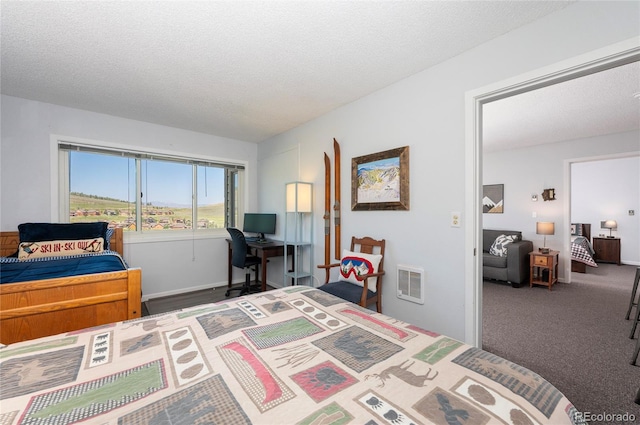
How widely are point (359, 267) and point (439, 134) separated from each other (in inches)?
56.2

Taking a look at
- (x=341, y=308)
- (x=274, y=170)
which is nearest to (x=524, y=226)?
(x=274, y=170)

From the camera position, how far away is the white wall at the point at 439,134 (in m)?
1.61

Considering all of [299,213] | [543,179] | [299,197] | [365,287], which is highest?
[543,179]

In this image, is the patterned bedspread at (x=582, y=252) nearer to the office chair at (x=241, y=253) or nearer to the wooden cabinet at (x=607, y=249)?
the wooden cabinet at (x=607, y=249)

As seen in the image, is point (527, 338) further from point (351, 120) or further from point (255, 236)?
point (255, 236)

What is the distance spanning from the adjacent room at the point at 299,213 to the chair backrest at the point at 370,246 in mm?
22

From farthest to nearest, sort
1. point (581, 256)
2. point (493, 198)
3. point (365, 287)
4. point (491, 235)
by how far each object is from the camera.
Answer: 1. point (493, 198)
2. point (581, 256)
3. point (491, 235)
4. point (365, 287)

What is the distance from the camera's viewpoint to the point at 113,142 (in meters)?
3.48

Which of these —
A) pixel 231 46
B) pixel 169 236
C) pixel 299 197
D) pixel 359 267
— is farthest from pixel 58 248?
pixel 359 267

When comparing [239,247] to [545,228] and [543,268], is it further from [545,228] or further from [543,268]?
[545,228]

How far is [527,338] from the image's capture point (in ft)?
8.36

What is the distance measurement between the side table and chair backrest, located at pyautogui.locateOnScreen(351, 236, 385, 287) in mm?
3284

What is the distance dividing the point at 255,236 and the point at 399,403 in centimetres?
428

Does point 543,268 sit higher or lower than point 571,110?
lower
